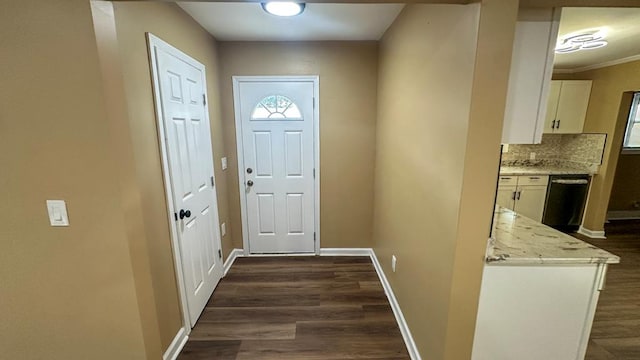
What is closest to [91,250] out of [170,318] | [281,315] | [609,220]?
[170,318]

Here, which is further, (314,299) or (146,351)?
(314,299)

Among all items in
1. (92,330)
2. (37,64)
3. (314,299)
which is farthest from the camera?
(314,299)

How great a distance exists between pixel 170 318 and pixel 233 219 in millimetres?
1414

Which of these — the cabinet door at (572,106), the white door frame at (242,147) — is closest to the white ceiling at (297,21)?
the white door frame at (242,147)

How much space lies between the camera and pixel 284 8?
194 cm

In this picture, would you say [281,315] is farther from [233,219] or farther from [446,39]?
[446,39]

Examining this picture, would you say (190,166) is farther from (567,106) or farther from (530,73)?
(567,106)

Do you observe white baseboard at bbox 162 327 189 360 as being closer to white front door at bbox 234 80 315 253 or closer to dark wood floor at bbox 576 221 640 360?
white front door at bbox 234 80 315 253

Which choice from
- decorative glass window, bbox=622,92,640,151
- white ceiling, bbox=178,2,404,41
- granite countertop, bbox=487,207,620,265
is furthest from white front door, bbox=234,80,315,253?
decorative glass window, bbox=622,92,640,151

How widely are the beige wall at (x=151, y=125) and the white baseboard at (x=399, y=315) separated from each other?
1687 millimetres

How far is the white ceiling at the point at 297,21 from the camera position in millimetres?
1969

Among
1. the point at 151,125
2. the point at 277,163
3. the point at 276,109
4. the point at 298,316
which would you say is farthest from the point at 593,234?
the point at 151,125

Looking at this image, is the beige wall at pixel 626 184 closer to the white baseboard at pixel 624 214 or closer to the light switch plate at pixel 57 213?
the white baseboard at pixel 624 214

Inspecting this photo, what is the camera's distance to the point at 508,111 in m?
1.21
